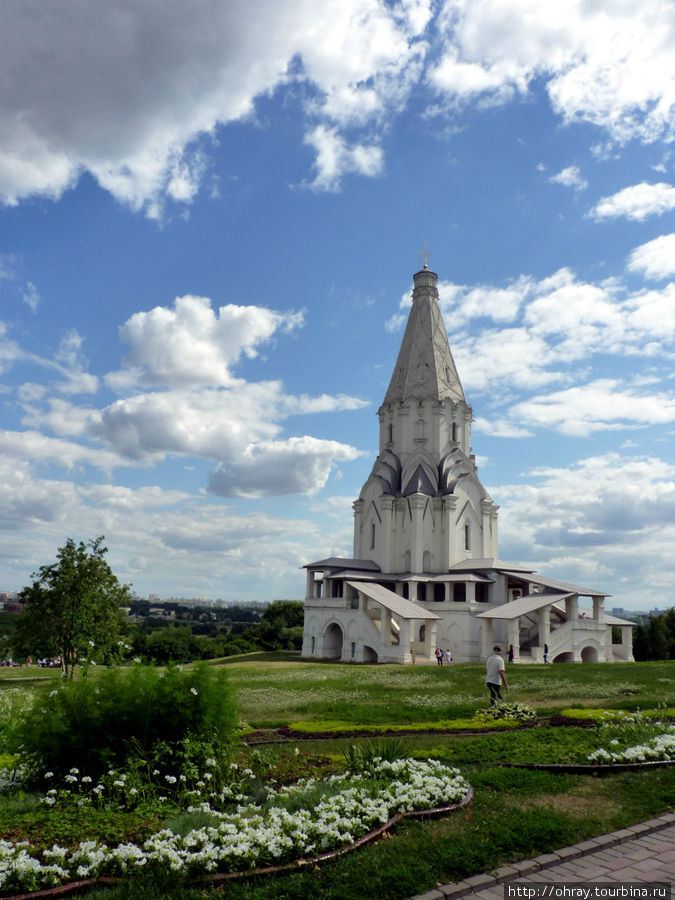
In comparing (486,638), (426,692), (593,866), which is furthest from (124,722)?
(486,638)

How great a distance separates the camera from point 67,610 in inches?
1125

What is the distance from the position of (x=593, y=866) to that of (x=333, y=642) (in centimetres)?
4050

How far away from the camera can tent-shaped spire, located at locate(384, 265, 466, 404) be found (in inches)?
2120

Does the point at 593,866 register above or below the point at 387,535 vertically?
below

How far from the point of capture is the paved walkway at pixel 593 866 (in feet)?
19.1

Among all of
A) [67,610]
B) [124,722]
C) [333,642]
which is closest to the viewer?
[124,722]

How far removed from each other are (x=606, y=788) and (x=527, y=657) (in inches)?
1275

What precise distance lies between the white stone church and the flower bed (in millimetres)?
31754

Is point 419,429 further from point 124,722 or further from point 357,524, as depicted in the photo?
point 124,722

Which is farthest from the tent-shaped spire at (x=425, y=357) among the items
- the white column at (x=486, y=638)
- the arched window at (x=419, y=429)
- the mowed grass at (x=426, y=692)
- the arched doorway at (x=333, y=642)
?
the mowed grass at (x=426, y=692)

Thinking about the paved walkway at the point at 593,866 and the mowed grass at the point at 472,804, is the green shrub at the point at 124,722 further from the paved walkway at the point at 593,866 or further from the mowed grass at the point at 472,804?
the paved walkway at the point at 593,866

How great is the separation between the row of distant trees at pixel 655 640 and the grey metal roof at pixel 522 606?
14082 millimetres

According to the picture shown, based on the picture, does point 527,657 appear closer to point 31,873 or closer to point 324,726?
point 324,726

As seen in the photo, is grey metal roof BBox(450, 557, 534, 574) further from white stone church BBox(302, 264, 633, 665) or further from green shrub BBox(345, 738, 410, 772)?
green shrub BBox(345, 738, 410, 772)
